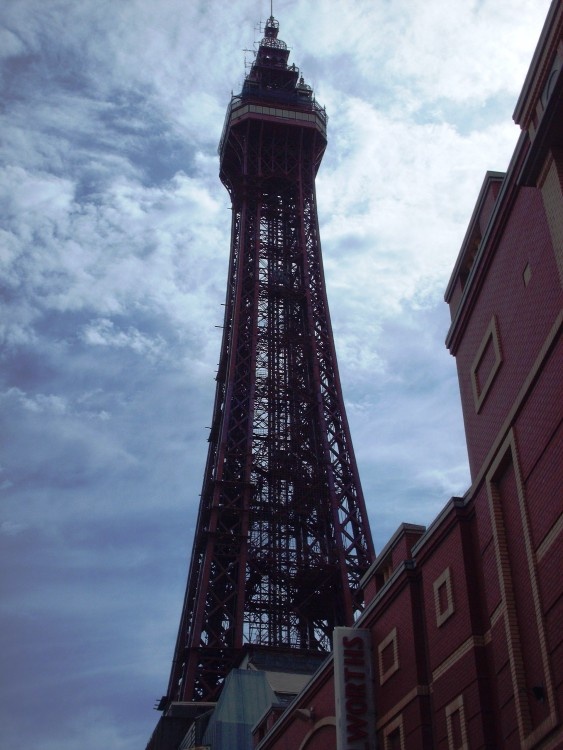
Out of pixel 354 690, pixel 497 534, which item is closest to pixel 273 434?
pixel 354 690

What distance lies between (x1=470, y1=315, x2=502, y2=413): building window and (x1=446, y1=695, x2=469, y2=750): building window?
7369 millimetres

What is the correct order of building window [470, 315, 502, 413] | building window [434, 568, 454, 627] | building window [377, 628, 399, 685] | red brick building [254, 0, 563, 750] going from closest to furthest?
red brick building [254, 0, 563, 750], building window [434, 568, 454, 627], building window [470, 315, 502, 413], building window [377, 628, 399, 685]

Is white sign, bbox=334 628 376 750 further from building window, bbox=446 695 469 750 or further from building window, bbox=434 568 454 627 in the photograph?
building window, bbox=446 695 469 750

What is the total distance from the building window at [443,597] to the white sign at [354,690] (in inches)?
166

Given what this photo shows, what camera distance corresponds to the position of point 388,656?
94.4 ft

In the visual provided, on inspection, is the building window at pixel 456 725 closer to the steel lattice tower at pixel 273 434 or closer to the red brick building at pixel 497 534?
the red brick building at pixel 497 534

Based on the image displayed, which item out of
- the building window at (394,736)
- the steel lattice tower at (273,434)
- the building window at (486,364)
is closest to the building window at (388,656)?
the building window at (394,736)

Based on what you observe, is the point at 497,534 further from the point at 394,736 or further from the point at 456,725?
the point at 394,736

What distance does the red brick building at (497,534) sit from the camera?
21.3 meters

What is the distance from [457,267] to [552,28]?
8.97 metres

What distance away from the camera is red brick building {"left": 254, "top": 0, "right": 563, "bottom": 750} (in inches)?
839

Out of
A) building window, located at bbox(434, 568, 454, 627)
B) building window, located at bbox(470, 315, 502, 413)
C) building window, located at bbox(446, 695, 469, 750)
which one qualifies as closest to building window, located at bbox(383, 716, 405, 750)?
building window, located at bbox(446, 695, 469, 750)

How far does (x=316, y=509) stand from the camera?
6825 cm

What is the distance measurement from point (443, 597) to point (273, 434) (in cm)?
4545
